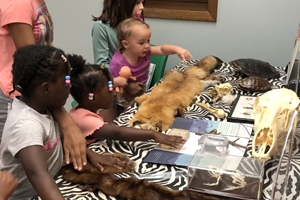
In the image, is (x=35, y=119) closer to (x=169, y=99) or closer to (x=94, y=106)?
(x=94, y=106)

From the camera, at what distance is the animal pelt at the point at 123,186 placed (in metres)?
1.05

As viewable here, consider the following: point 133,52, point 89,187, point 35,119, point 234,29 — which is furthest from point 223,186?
point 234,29

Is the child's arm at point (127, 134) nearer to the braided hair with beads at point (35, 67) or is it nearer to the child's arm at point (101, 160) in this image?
the child's arm at point (101, 160)

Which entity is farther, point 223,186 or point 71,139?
point 71,139

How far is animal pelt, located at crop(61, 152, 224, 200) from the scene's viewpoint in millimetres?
1053

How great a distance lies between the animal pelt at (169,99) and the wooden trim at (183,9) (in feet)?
2.55

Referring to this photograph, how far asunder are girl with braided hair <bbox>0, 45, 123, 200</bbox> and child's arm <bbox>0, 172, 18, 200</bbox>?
7 cm

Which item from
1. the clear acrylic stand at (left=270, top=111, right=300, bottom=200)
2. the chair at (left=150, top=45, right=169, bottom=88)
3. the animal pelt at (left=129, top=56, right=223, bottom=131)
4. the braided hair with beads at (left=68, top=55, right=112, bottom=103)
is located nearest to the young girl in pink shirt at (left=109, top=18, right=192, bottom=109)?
the animal pelt at (left=129, top=56, right=223, bottom=131)

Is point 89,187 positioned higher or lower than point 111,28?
lower

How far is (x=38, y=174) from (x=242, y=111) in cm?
113

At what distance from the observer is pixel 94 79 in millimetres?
1475

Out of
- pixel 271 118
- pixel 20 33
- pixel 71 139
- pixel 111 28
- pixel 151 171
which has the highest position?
pixel 20 33

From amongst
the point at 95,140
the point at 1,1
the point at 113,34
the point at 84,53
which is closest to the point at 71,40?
the point at 84,53

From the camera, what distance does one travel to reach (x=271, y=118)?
1.18 m
